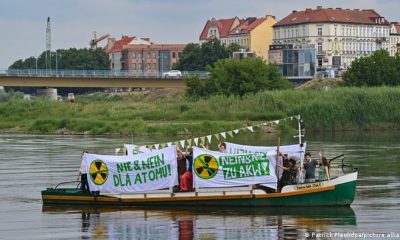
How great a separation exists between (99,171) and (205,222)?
241 inches

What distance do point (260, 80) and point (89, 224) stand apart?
99.3 metres

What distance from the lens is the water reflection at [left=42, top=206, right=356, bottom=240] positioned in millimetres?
35438

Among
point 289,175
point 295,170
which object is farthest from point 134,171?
point 295,170

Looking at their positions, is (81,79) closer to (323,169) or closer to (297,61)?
(297,61)

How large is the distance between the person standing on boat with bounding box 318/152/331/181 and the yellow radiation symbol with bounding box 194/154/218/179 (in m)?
4.20

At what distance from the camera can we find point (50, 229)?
122 feet

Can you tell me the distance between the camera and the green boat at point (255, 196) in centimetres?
4044

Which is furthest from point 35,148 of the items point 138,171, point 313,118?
point 138,171

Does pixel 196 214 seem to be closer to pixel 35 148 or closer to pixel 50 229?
pixel 50 229

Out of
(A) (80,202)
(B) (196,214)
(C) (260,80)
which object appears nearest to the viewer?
(B) (196,214)

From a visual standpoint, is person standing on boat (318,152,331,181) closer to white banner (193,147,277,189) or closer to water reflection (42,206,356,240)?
water reflection (42,206,356,240)

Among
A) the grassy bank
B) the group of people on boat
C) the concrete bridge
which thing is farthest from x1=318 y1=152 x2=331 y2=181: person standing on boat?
the concrete bridge

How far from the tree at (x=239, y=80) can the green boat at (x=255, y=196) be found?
9277cm

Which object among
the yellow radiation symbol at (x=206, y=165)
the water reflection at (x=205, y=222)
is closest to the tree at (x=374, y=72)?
the yellow radiation symbol at (x=206, y=165)
